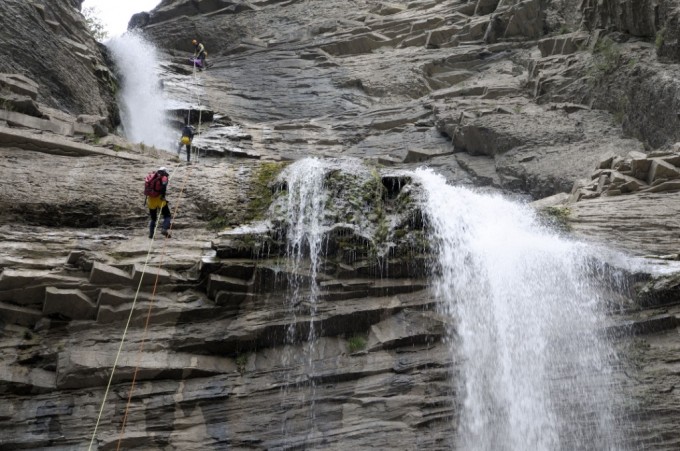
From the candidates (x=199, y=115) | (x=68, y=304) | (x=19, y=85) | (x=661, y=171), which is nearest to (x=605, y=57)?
(x=661, y=171)

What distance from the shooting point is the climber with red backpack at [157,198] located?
1195 cm

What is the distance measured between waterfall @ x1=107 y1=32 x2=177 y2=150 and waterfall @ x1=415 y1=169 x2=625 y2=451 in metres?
14.2

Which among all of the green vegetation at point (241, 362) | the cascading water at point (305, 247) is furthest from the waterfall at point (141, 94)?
the green vegetation at point (241, 362)

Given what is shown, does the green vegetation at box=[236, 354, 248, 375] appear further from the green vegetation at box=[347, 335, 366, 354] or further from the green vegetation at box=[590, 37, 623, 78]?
the green vegetation at box=[590, 37, 623, 78]

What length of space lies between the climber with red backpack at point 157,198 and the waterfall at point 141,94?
38.0 feet

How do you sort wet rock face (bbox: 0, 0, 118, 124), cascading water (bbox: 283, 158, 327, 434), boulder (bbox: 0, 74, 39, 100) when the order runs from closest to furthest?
cascading water (bbox: 283, 158, 327, 434) → boulder (bbox: 0, 74, 39, 100) → wet rock face (bbox: 0, 0, 118, 124)

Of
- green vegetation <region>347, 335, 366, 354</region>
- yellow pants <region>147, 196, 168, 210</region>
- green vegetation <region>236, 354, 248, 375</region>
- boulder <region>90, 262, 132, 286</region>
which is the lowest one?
green vegetation <region>236, 354, 248, 375</region>

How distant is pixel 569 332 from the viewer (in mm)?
11203

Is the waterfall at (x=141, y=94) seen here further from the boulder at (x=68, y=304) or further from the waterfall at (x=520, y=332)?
the waterfall at (x=520, y=332)

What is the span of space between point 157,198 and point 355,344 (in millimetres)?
4565

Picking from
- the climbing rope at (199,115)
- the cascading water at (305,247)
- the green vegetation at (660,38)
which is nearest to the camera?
the cascading water at (305,247)

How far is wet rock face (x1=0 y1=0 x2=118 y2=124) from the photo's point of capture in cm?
1964

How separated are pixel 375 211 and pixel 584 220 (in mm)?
4372

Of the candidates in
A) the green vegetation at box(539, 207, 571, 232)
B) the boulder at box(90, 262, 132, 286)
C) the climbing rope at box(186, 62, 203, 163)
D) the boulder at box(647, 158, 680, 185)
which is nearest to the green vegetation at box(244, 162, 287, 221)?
the boulder at box(90, 262, 132, 286)
